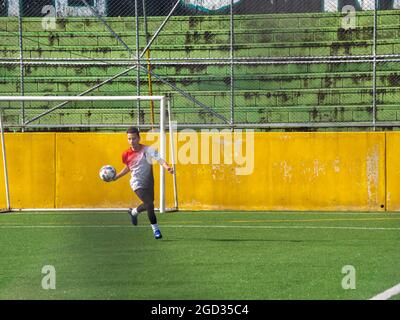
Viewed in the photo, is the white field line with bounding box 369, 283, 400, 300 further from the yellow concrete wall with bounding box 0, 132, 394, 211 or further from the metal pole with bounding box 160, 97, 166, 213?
the yellow concrete wall with bounding box 0, 132, 394, 211

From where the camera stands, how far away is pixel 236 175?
20.5 m

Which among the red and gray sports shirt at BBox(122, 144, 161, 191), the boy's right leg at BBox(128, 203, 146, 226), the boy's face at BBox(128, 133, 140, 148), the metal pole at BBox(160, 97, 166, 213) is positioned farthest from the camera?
the metal pole at BBox(160, 97, 166, 213)

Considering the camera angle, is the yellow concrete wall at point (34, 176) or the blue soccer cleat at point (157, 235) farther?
the yellow concrete wall at point (34, 176)

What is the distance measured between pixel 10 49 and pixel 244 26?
4.65m

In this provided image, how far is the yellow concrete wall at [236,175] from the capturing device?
66.1 ft

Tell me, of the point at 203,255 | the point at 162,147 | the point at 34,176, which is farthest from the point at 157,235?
the point at 34,176

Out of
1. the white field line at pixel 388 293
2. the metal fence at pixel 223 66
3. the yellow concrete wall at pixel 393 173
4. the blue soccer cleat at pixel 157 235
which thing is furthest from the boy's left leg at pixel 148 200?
the yellow concrete wall at pixel 393 173

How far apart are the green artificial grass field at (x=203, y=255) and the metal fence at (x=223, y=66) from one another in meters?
2.76

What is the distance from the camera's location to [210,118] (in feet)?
71.7

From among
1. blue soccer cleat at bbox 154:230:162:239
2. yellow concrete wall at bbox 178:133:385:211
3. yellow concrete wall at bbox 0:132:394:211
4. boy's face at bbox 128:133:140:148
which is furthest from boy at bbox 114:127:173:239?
yellow concrete wall at bbox 178:133:385:211

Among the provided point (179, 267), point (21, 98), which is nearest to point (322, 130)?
point (21, 98)

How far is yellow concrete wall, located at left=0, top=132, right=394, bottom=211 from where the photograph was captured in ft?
66.1

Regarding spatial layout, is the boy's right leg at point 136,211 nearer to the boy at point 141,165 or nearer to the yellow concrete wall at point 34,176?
the boy at point 141,165

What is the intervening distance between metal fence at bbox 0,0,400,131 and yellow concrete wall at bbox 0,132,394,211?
1.45 feet
